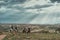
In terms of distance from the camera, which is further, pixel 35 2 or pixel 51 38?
pixel 35 2

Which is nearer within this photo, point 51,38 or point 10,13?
point 51,38

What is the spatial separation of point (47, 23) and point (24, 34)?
1734 mm

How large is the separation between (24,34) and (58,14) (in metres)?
2.68

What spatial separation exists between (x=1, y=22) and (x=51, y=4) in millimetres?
3708

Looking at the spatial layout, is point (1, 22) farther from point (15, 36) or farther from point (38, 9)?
point (38, 9)

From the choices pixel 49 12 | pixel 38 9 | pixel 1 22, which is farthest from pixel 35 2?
pixel 1 22

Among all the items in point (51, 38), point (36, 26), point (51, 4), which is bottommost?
point (51, 38)

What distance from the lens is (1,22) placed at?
35.9 ft

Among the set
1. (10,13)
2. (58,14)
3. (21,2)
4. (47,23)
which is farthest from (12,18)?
(58,14)

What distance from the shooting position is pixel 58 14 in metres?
10.6

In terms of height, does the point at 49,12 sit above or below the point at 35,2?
below

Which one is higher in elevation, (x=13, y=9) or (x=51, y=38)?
(x=13, y=9)

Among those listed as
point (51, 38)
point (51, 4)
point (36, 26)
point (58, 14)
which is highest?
point (51, 4)

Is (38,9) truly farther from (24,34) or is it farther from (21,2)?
(24,34)
